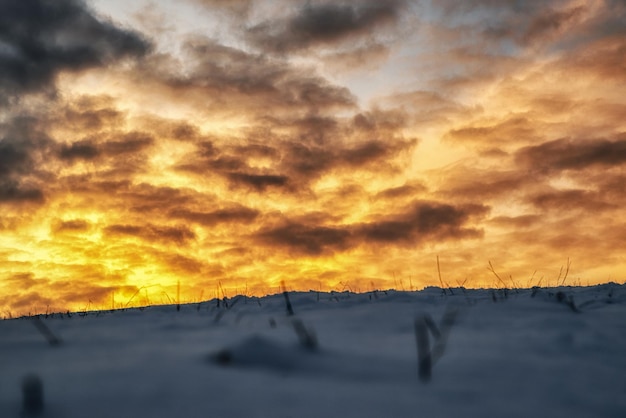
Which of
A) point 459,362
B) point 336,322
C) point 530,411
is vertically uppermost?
point 336,322

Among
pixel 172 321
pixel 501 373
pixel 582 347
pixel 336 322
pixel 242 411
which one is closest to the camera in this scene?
pixel 242 411

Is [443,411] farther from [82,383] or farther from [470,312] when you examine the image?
[470,312]

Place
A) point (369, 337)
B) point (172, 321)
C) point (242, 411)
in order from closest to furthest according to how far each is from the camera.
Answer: point (242, 411) < point (369, 337) < point (172, 321)

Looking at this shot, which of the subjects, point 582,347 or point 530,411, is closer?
point 530,411

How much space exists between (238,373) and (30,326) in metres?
2.28

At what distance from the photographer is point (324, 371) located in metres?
1.92

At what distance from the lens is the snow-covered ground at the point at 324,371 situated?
1575 millimetres

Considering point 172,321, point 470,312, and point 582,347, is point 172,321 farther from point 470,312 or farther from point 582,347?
point 582,347

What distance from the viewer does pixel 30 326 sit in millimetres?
3500

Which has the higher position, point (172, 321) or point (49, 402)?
point (172, 321)

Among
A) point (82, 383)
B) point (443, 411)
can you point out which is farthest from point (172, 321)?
point (443, 411)

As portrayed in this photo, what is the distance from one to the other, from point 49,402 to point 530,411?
1.39 meters

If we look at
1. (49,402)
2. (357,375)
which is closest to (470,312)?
(357,375)

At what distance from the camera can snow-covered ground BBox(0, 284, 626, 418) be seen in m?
1.58
